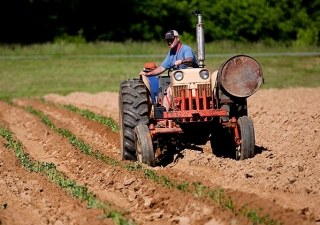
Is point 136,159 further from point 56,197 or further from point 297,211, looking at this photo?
point 297,211

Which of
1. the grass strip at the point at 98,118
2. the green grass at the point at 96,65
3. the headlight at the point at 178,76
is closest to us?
the headlight at the point at 178,76

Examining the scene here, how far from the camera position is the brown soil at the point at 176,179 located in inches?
300

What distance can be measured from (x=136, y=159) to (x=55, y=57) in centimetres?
2547

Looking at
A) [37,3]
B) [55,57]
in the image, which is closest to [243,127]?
[55,57]

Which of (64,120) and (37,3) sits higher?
(37,3)

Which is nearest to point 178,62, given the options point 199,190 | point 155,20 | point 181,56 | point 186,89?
point 181,56

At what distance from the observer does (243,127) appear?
34.7 ft

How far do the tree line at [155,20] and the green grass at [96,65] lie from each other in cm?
413

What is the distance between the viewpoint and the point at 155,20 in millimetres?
47344

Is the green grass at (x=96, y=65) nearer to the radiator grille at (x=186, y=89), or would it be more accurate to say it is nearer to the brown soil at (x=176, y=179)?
the brown soil at (x=176, y=179)

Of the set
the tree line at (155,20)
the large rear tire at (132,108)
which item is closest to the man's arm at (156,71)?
the large rear tire at (132,108)

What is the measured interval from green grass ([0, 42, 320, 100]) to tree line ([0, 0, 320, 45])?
413 centimetres

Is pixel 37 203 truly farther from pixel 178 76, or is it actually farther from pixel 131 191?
pixel 178 76

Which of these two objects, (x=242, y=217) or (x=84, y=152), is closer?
(x=242, y=217)
